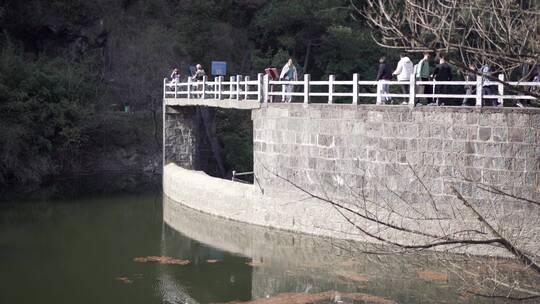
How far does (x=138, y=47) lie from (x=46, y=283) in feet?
82.3

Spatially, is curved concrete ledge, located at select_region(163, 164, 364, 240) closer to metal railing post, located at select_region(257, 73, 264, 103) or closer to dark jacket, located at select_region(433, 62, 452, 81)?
metal railing post, located at select_region(257, 73, 264, 103)

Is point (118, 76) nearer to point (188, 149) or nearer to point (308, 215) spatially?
point (188, 149)

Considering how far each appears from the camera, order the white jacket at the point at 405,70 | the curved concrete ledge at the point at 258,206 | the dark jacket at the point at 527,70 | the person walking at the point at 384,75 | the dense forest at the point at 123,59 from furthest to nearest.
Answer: the dense forest at the point at 123,59, the curved concrete ledge at the point at 258,206, the person walking at the point at 384,75, the white jacket at the point at 405,70, the dark jacket at the point at 527,70

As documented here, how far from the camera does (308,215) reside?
18219mm

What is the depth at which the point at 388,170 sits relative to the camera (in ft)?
55.6

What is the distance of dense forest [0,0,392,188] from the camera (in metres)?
31.6

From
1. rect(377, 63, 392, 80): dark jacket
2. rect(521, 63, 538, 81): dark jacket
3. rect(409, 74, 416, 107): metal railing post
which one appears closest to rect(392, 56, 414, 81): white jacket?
rect(377, 63, 392, 80): dark jacket

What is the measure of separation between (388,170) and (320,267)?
2.81 m

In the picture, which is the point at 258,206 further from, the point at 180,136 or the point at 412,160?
the point at 180,136

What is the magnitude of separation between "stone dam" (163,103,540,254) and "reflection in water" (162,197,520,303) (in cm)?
43

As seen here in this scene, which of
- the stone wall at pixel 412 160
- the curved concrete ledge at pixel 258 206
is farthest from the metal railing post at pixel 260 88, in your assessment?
the curved concrete ledge at pixel 258 206

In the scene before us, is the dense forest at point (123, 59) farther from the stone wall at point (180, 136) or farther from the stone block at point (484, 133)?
the stone block at point (484, 133)

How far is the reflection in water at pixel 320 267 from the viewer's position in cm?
1391

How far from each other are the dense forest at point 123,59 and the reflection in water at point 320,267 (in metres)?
13.4
